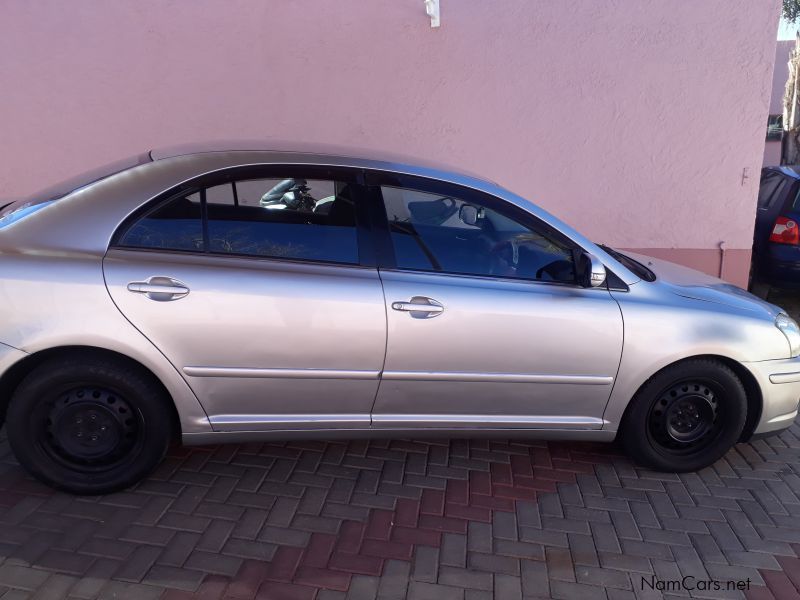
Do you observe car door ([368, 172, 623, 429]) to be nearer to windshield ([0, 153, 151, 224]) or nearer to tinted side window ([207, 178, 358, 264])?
tinted side window ([207, 178, 358, 264])

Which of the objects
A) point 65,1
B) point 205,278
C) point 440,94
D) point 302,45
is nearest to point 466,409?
point 205,278

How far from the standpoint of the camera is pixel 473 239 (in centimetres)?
330

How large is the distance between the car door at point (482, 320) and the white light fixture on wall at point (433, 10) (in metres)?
3.10

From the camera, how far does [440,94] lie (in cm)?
609

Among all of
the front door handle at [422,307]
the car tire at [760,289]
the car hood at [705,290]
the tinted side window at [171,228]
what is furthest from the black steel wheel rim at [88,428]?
the car tire at [760,289]

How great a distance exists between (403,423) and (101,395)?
4.48ft

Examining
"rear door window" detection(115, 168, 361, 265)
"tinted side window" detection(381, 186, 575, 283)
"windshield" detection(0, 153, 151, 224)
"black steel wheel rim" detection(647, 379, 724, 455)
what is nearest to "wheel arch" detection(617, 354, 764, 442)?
"black steel wheel rim" detection(647, 379, 724, 455)

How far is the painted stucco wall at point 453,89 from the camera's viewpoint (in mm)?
5910

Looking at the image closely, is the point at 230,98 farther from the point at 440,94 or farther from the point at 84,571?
the point at 84,571

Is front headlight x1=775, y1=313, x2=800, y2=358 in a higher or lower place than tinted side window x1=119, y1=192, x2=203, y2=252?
lower

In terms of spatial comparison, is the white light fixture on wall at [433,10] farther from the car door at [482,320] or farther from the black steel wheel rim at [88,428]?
the black steel wheel rim at [88,428]

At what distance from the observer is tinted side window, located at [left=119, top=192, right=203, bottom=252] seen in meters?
2.95

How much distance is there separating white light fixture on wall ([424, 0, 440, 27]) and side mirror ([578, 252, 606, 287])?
3.37 metres

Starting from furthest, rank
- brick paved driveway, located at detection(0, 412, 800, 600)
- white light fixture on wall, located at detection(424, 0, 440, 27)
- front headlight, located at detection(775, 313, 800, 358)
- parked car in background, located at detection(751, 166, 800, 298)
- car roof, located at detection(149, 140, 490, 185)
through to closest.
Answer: parked car in background, located at detection(751, 166, 800, 298), white light fixture on wall, located at detection(424, 0, 440, 27), front headlight, located at detection(775, 313, 800, 358), car roof, located at detection(149, 140, 490, 185), brick paved driveway, located at detection(0, 412, 800, 600)
